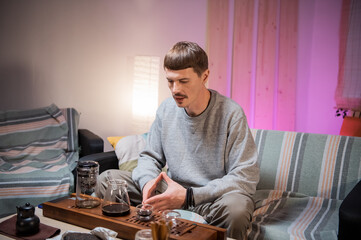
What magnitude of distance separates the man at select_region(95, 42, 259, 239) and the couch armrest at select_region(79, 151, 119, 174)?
0.39 m

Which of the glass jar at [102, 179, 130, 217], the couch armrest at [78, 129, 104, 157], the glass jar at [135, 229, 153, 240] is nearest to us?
the glass jar at [135, 229, 153, 240]

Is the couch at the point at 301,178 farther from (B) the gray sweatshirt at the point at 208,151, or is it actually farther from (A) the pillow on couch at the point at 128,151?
(B) the gray sweatshirt at the point at 208,151

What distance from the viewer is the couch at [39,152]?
238cm

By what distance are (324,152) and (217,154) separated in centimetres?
73

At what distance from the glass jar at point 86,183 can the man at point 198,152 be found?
24cm

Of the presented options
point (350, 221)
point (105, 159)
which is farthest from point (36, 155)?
point (350, 221)

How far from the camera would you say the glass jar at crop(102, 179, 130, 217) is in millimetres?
1452

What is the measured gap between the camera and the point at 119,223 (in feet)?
4.38

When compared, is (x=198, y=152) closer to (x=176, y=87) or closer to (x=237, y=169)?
(x=237, y=169)

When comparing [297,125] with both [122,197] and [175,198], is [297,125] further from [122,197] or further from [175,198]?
[122,197]

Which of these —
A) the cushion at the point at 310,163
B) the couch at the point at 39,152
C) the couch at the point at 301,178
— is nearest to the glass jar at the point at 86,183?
the couch at the point at 301,178

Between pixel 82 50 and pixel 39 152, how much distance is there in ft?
4.21

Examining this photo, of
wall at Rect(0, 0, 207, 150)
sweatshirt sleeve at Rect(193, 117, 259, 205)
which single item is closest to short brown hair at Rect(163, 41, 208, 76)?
sweatshirt sleeve at Rect(193, 117, 259, 205)

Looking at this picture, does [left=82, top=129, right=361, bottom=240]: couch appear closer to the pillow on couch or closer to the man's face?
the pillow on couch
